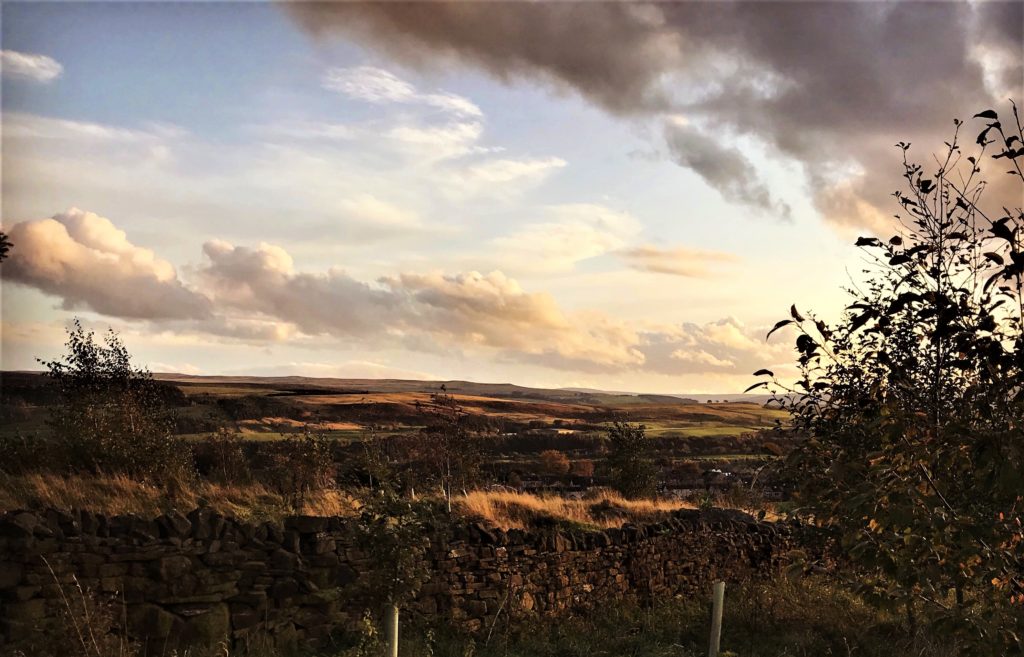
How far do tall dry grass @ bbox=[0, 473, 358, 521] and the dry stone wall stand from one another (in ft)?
12.3

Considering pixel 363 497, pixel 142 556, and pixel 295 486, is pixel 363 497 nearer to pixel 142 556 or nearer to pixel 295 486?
pixel 142 556

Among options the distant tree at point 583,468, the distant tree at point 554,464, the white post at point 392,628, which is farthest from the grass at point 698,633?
the distant tree at point 554,464

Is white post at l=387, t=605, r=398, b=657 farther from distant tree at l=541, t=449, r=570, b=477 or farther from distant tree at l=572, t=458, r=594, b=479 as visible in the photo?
distant tree at l=541, t=449, r=570, b=477

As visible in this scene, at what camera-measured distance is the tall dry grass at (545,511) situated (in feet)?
64.4

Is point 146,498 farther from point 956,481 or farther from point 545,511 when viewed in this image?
point 956,481

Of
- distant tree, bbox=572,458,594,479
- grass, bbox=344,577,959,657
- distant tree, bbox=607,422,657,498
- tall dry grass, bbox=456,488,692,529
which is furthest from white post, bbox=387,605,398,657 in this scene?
distant tree, bbox=572,458,594,479

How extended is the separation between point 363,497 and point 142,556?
13.6 ft

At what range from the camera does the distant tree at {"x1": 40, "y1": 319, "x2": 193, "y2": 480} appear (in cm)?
1773

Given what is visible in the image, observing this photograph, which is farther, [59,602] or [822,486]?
[59,602]

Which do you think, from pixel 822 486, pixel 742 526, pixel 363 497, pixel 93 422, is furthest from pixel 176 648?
pixel 742 526

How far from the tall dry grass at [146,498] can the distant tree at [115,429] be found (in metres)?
0.63

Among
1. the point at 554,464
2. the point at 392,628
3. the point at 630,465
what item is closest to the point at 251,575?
the point at 392,628

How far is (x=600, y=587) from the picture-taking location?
14086 mm

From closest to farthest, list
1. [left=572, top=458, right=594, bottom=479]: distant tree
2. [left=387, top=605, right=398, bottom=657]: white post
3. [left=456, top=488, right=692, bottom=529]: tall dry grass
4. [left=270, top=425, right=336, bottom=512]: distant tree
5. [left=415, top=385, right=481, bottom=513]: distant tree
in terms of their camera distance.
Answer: [left=387, top=605, right=398, bottom=657]: white post, [left=270, top=425, right=336, bottom=512]: distant tree, [left=456, top=488, right=692, bottom=529]: tall dry grass, [left=415, top=385, right=481, bottom=513]: distant tree, [left=572, top=458, right=594, bottom=479]: distant tree
